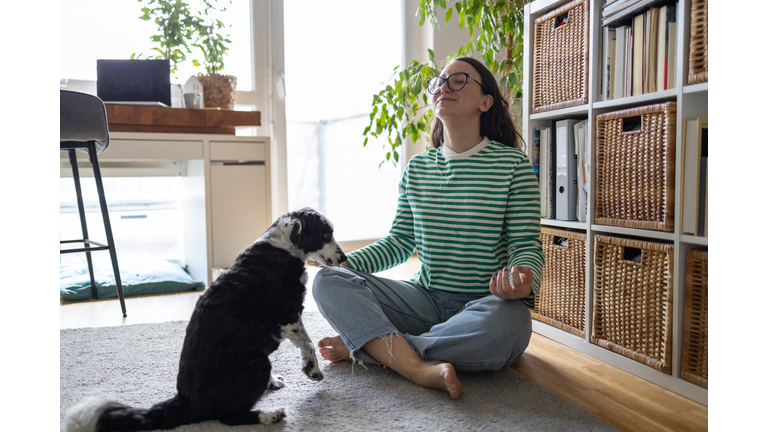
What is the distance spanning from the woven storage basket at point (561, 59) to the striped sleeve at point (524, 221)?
37 cm

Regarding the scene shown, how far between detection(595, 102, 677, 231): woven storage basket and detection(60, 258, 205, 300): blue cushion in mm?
1938

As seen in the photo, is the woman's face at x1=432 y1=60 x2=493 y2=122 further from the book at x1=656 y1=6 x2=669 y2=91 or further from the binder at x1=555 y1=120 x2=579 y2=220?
the book at x1=656 y1=6 x2=669 y2=91

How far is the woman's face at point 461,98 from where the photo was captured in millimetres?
1514

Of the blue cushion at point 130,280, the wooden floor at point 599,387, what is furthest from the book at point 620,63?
the blue cushion at point 130,280

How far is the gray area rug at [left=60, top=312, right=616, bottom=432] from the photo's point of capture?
3.60 ft

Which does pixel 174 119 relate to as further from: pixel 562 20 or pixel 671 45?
pixel 671 45

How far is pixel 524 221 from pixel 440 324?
0.36 m

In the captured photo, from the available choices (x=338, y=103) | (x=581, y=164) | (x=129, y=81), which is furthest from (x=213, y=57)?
(x=581, y=164)

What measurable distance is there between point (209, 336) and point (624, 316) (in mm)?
1108

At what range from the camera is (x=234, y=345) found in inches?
41.4

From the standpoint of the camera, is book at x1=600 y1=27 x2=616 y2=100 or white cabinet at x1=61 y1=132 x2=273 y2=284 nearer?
book at x1=600 y1=27 x2=616 y2=100

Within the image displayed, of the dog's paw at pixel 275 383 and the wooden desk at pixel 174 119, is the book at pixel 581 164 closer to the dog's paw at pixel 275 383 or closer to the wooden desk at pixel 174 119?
the dog's paw at pixel 275 383

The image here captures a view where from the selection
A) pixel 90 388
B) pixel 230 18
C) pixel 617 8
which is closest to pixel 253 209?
pixel 230 18

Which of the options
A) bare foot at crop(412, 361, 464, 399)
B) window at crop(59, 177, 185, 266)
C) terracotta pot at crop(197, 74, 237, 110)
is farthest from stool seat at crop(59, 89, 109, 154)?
bare foot at crop(412, 361, 464, 399)
